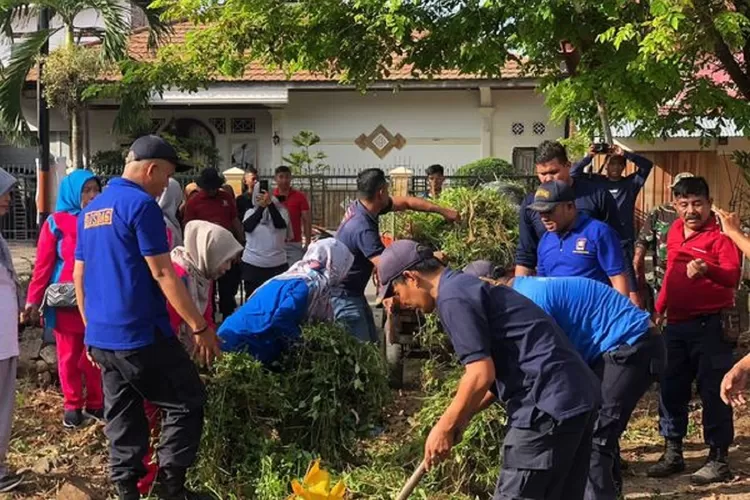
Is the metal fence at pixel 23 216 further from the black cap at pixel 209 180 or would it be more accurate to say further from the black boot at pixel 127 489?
the black boot at pixel 127 489

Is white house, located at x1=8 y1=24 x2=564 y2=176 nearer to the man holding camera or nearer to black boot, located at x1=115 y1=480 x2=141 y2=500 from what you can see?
the man holding camera

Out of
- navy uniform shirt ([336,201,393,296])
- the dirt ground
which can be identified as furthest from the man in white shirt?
navy uniform shirt ([336,201,393,296])

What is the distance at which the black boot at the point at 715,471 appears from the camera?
202 inches

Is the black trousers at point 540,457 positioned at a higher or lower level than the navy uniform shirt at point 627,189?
lower

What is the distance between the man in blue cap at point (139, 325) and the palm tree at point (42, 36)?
31.3 ft

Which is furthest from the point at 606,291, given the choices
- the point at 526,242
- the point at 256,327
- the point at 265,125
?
the point at 265,125

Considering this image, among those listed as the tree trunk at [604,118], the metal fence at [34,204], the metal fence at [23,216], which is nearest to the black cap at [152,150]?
the tree trunk at [604,118]

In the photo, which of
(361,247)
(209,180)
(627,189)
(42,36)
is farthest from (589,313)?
(42,36)

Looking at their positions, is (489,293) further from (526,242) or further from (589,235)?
(526,242)

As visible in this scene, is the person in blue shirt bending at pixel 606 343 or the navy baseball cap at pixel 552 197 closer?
the person in blue shirt bending at pixel 606 343

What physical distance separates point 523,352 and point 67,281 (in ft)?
11.7

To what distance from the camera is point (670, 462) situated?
5.29m

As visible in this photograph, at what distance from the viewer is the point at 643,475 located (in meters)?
5.32

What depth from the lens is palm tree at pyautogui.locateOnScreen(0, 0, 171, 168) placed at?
13461mm
